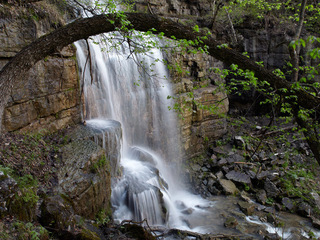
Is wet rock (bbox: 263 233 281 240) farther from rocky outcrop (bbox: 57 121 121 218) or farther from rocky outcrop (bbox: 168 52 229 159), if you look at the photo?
rocky outcrop (bbox: 168 52 229 159)

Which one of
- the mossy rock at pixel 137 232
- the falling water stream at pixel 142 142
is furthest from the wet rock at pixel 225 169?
the mossy rock at pixel 137 232

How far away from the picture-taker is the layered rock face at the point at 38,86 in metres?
5.29

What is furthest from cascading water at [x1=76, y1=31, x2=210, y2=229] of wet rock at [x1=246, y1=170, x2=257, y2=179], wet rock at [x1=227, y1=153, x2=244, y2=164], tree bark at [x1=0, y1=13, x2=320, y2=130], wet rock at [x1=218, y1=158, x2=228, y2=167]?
wet rock at [x1=246, y1=170, x2=257, y2=179]

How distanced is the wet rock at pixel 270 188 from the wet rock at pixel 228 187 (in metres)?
1.06

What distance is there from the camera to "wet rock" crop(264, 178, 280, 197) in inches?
331

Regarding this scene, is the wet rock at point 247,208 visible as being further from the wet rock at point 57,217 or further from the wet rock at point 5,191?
the wet rock at point 5,191

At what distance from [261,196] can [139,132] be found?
5076 millimetres

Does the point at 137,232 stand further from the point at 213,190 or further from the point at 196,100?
the point at 196,100

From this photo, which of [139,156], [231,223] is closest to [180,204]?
[231,223]

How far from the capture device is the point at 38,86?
19.4 feet

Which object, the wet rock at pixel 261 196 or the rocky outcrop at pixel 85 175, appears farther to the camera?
A: the wet rock at pixel 261 196

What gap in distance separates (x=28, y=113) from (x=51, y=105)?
27.5 inches

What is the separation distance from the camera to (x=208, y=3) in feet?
52.9

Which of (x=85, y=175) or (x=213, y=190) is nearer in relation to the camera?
(x=85, y=175)
